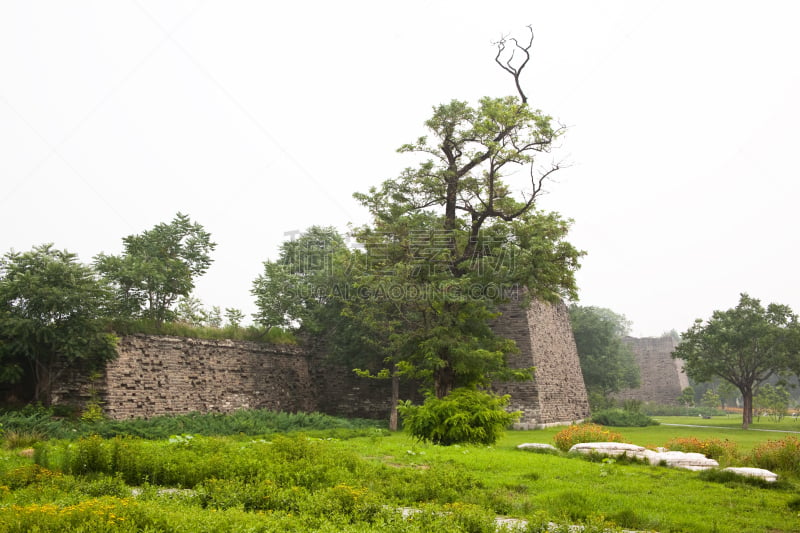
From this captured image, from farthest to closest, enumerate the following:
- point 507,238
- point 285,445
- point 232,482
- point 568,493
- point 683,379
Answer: point 683,379
point 507,238
point 285,445
point 568,493
point 232,482

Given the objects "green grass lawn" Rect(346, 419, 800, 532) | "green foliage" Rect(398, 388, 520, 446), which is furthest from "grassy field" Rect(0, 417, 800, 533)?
"green foliage" Rect(398, 388, 520, 446)

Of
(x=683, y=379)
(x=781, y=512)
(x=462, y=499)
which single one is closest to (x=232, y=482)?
(x=462, y=499)

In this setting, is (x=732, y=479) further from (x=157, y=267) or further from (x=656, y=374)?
(x=656, y=374)

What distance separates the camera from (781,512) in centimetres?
737

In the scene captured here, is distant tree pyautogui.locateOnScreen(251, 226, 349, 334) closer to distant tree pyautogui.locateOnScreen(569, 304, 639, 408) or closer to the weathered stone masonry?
the weathered stone masonry

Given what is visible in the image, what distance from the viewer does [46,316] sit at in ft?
55.2

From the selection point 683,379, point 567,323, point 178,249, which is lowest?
point 683,379

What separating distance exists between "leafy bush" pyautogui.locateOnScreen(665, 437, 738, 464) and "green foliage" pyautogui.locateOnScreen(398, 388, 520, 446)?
4.37 meters

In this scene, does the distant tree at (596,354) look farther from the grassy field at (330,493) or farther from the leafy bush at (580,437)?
the grassy field at (330,493)

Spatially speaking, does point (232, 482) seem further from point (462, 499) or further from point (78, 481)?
point (462, 499)

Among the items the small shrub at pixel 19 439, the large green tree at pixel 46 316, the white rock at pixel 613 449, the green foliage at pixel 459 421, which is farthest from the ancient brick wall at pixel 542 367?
the small shrub at pixel 19 439

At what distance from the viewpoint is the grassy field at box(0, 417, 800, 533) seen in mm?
5324

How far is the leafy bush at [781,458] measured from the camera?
35.7 feet

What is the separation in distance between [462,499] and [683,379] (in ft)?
184
